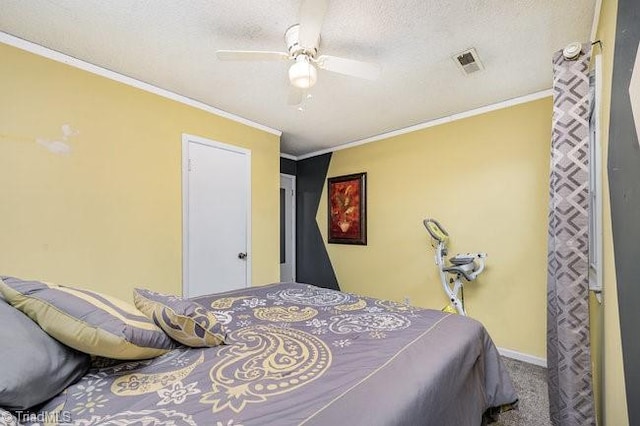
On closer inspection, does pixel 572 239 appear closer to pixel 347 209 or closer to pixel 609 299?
pixel 609 299

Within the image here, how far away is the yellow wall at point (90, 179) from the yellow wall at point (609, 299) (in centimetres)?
289

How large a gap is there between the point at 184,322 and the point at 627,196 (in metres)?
1.67

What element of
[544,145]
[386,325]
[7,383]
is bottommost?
[386,325]

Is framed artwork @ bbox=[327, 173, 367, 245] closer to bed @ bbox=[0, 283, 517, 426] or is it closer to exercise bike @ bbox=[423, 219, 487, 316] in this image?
exercise bike @ bbox=[423, 219, 487, 316]

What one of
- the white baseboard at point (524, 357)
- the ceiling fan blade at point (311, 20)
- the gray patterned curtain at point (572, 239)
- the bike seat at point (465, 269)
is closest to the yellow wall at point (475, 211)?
the white baseboard at point (524, 357)

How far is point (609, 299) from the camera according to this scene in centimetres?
124

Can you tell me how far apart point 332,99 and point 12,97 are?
7.61 ft

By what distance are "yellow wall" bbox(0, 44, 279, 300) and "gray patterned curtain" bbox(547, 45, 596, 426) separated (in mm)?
2838

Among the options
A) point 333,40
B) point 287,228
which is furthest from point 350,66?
point 287,228

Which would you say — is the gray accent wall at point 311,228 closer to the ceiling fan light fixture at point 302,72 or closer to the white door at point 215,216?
the white door at point 215,216

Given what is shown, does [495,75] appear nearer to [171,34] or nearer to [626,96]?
[626,96]

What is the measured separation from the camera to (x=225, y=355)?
1110 millimetres

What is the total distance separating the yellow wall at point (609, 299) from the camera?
1.05 meters

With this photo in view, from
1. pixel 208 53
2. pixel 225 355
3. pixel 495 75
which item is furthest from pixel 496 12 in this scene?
pixel 225 355
